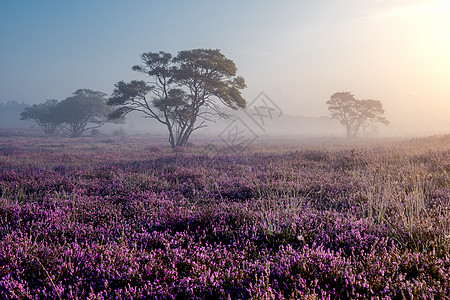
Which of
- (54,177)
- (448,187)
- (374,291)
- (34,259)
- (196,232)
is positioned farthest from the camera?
(54,177)

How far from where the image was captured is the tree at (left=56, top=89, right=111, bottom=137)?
174 feet

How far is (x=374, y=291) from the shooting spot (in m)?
2.08

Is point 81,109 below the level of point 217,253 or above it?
above

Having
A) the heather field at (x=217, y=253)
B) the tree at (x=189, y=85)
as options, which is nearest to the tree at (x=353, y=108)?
the tree at (x=189, y=85)

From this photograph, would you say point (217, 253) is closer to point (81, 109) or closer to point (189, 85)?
point (189, 85)

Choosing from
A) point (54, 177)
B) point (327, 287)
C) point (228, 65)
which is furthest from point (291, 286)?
point (228, 65)

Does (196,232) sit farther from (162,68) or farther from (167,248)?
(162,68)

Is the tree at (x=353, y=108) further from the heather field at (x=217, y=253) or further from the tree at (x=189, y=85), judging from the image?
the heather field at (x=217, y=253)

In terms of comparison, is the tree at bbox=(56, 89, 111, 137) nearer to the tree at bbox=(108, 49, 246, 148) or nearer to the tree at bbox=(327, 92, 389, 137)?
the tree at bbox=(108, 49, 246, 148)

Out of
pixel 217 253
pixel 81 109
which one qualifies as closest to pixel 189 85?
pixel 217 253

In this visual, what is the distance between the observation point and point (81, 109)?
53906mm

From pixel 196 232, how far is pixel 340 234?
5.58 feet

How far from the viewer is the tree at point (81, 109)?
53.1 m

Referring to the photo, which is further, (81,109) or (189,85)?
(81,109)
